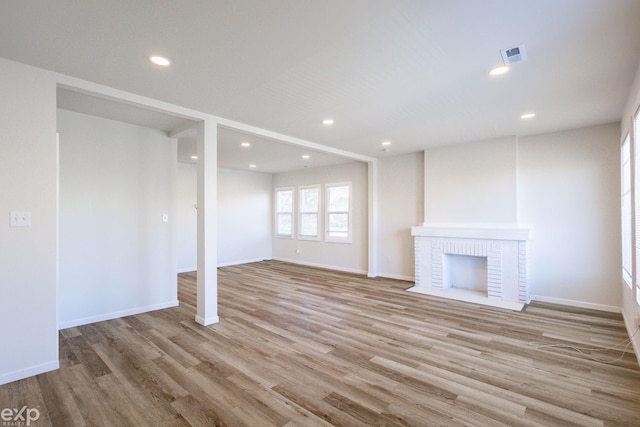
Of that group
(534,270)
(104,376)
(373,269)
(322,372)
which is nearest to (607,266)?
(534,270)

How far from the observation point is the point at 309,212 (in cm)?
816

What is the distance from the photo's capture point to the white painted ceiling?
1.87 metres

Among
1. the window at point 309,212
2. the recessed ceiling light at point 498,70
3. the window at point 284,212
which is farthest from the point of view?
the window at point 284,212

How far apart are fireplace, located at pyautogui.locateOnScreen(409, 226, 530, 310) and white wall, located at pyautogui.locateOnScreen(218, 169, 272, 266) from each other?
473 cm

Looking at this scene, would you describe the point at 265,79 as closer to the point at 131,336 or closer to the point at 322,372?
the point at 322,372

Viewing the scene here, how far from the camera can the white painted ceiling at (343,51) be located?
6.12ft

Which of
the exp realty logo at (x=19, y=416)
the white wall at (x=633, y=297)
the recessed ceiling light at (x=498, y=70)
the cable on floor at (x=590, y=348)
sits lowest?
the cable on floor at (x=590, y=348)

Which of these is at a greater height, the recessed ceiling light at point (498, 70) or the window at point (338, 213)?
the recessed ceiling light at point (498, 70)

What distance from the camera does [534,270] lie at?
478 centimetres

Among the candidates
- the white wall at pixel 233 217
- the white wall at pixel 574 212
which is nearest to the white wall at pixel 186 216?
the white wall at pixel 233 217

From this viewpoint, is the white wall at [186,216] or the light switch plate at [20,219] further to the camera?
the white wall at [186,216]

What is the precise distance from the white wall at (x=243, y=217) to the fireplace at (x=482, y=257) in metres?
4.73

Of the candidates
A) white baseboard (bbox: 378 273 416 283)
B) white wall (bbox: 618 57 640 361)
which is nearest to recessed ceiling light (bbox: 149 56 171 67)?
white wall (bbox: 618 57 640 361)

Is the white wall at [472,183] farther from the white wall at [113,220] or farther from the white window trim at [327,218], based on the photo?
the white wall at [113,220]
